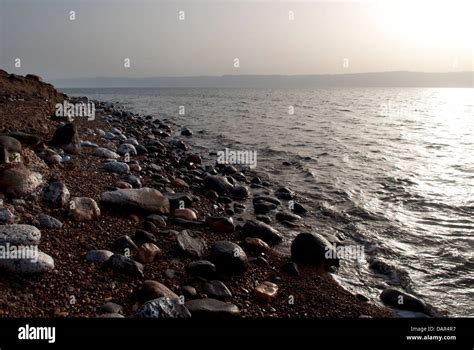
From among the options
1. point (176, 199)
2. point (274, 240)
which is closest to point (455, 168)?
point (274, 240)

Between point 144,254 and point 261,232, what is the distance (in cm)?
264

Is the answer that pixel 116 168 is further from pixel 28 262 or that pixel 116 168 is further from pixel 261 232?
pixel 28 262

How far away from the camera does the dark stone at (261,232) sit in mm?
7266

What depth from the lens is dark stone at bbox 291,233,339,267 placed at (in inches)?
257

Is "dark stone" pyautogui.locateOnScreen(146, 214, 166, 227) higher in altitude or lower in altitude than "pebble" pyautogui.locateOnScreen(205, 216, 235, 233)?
higher

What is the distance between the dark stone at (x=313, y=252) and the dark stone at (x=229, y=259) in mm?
1258

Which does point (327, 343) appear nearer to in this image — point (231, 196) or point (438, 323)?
point (438, 323)

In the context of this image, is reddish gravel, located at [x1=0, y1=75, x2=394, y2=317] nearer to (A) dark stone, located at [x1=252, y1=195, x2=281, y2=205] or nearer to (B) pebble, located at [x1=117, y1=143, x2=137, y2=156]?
(A) dark stone, located at [x1=252, y1=195, x2=281, y2=205]

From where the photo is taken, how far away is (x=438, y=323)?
13.9 ft

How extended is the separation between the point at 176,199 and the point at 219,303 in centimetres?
398
